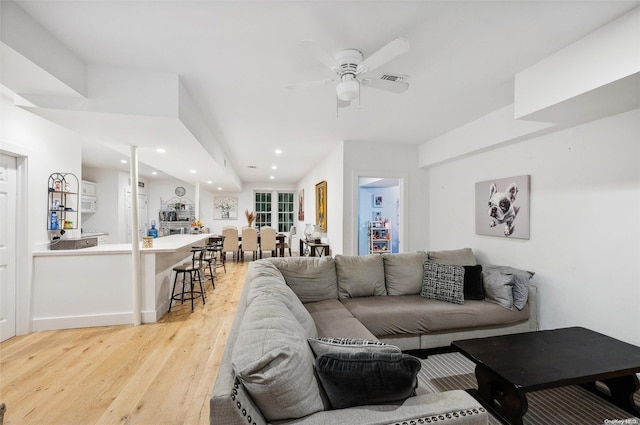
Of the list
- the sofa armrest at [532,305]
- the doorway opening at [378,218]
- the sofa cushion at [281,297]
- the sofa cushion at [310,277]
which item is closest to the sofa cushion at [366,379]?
the sofa cushion at [281,297]

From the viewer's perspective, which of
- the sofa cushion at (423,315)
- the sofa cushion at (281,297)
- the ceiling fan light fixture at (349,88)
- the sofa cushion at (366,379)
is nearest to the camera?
the sofa cushion at (366,379)

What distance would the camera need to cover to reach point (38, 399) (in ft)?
6.54

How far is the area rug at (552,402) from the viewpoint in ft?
5.99

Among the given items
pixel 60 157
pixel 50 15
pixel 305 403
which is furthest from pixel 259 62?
pixel 60 157

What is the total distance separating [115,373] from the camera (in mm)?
2307

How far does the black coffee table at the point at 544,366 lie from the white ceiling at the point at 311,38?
214cm

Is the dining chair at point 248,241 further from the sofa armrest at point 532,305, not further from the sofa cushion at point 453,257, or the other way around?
the sofa armrest at point 532,305

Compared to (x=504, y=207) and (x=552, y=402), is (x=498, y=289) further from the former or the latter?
(x=504, y=207)

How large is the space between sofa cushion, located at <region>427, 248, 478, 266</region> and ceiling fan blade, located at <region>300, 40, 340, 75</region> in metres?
2.34

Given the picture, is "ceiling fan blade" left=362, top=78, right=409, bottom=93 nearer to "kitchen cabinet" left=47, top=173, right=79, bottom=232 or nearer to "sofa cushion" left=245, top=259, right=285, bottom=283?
"sofa cushion" left=245, top=259, right=285, bottom=283

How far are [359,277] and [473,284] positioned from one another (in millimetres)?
1187

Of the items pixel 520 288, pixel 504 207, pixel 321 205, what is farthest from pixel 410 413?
pixel 321 205

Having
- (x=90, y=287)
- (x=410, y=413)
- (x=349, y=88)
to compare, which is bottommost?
(x=90, y=287)

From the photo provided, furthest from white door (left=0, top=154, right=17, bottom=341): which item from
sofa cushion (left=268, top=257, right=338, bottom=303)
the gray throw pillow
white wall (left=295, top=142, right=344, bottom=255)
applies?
the gray throw pillow
